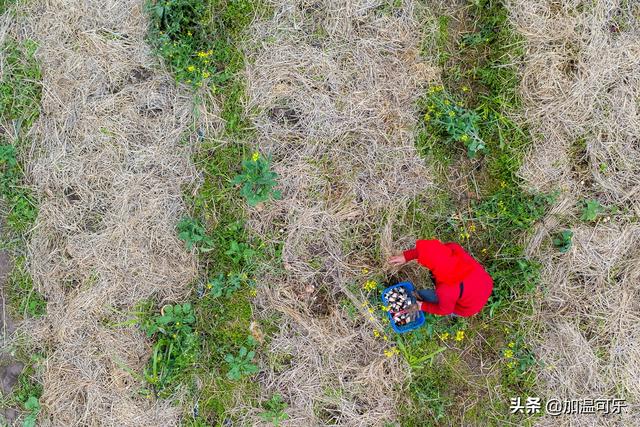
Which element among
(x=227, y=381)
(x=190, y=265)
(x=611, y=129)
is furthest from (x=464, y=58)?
(x=227, y=381)

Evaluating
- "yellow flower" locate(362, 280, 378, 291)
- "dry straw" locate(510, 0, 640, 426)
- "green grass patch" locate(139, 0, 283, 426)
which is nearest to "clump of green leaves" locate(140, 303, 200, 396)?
"green grass patch" locate(139, 0, 283, 426)

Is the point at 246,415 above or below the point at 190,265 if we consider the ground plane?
below

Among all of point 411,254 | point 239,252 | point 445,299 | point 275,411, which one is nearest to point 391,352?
point 445,299

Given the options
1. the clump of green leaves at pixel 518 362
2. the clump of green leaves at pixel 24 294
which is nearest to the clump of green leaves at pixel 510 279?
the clump of green leaves at pixel 518 362

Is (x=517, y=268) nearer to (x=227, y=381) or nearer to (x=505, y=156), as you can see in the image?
(x=505, y=156)

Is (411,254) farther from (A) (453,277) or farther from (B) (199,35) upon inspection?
(B) (199,35)

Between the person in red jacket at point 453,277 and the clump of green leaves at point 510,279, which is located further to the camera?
the clump of green leaves at point 510,279

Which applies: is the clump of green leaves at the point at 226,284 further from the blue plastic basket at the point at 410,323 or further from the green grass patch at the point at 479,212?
the green grass patch at the point at 479,212
